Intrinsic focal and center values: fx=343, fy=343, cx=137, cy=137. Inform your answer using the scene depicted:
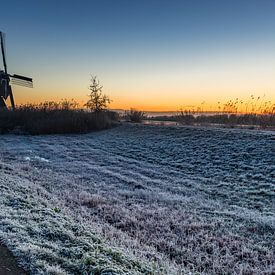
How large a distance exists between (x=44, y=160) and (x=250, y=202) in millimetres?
9286

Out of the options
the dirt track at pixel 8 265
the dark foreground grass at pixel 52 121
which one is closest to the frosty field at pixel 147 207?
the dirt track at pixel 8 265

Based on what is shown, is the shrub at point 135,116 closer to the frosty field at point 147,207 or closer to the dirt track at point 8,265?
the frosty field at point 147,207

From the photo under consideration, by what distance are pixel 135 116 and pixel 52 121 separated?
22.6 feet

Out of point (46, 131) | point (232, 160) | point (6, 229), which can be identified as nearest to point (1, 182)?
point (6, 229)

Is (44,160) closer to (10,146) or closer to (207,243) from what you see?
(10,146)

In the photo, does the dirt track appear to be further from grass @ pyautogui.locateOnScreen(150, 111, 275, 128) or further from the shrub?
the shrub

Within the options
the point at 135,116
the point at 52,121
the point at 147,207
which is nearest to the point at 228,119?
the point at 135,116

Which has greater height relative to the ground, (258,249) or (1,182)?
(1,182)

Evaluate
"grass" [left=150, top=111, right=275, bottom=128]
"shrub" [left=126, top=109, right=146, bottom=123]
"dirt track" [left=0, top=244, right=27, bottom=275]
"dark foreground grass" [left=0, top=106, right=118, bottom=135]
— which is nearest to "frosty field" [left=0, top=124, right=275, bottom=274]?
"dirt track" [left=0, top=244, right=27, bottom=275]

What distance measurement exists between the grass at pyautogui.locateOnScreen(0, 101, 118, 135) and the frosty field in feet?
30.9

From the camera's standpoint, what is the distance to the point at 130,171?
524 inches

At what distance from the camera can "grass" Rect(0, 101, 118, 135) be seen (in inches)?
1079

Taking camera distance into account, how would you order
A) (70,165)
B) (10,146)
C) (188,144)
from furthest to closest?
(10,146), (188,144), (70,165)

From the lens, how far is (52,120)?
92.0 ft
